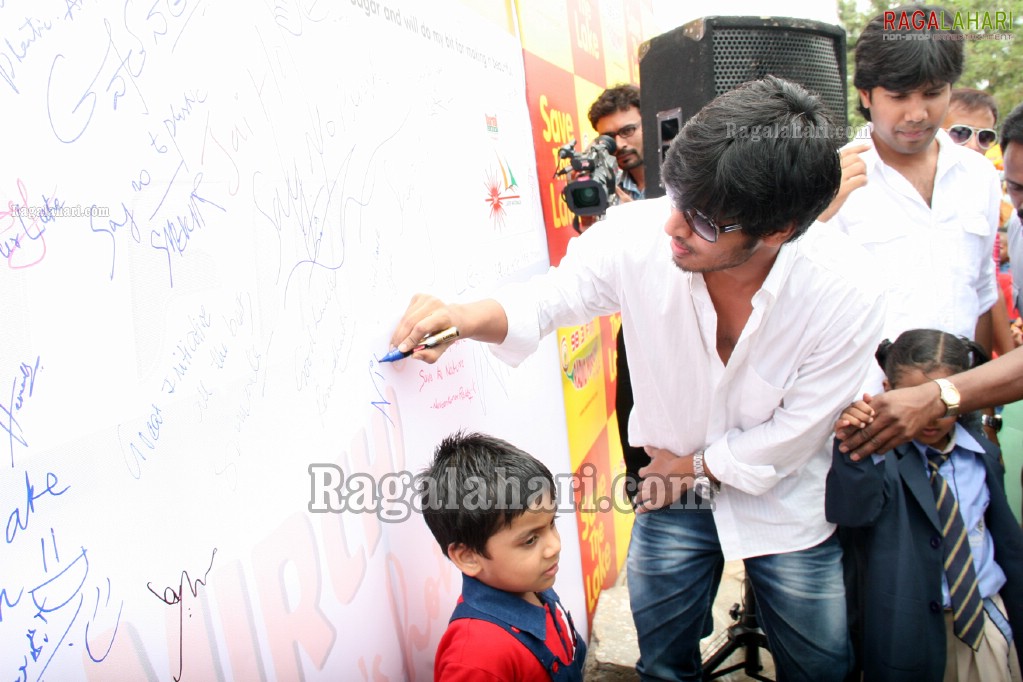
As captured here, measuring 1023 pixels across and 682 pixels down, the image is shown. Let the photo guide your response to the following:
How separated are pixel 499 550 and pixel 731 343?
734 millimetres

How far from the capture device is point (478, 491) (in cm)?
139

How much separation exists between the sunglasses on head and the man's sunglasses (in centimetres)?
294

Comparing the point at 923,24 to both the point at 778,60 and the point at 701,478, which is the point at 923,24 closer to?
the point at 778,60

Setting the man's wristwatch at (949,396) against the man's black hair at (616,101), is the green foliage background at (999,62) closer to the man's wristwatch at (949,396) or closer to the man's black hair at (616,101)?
the man's black hair at (616,101)

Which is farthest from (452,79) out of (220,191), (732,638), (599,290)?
(732,638)

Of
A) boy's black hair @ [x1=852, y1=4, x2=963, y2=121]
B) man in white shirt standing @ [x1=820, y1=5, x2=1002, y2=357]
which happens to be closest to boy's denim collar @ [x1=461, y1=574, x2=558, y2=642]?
man in white shirt standing @ [x1=820, y1=5, x2=1002, y2=357]

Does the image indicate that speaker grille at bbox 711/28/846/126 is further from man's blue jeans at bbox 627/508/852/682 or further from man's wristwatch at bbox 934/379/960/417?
man's blue jeans at bbox 627/508/852/682

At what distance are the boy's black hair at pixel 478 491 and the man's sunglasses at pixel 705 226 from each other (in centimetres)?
54

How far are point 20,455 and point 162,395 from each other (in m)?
0.20

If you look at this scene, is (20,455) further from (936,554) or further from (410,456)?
(936,554)

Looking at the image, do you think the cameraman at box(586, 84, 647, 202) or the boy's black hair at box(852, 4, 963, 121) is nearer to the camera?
the boy's black hair at box(852, 4, 963, 121)

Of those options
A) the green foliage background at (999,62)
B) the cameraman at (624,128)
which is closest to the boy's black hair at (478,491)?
the cameraman at (624,128)

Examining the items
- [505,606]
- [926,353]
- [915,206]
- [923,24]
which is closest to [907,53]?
[923,24]

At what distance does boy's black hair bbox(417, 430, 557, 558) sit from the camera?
138 centimetres
